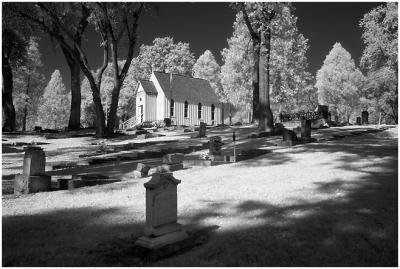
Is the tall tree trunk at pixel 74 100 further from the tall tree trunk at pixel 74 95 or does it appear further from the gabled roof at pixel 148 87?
the gabled roof at pixel 148 87

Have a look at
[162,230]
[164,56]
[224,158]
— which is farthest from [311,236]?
[164,56]

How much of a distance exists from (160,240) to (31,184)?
6.13 meters

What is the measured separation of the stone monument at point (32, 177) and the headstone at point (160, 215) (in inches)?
229

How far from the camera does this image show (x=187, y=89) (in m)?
50.2

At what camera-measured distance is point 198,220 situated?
22.3 feet

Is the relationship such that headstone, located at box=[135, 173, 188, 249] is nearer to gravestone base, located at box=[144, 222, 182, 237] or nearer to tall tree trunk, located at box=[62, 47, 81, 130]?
gravestone base, located at box=[144, 222, 182, 237]

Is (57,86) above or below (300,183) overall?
above

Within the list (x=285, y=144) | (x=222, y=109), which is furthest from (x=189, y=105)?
(x=285, y=144)

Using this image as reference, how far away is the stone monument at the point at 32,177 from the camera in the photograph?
33.4 feet

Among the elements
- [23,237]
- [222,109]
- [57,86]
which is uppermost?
[57,86]

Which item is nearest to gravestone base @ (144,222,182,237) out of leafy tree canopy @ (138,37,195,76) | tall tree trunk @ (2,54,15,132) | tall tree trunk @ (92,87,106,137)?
tall tree trunk @ (92,87,106,137)

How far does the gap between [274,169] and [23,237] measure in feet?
24.4

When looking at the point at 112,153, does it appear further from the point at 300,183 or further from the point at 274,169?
the point at 300,183

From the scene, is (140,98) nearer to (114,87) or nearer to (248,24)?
(114,87)
